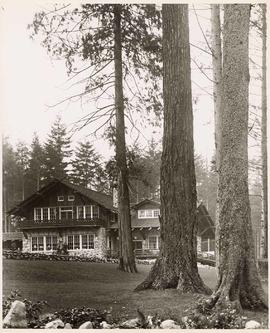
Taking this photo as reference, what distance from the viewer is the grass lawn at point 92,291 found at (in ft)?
18.3

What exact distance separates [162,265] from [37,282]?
1625 mm

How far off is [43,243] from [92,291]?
4969 mm

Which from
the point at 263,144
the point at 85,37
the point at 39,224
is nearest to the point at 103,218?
the point at 39,224

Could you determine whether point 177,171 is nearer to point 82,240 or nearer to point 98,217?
point 98,217

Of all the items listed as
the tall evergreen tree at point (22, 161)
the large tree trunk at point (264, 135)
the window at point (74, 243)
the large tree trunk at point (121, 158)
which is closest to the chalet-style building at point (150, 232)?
the large tree trunk at point (121, 158)

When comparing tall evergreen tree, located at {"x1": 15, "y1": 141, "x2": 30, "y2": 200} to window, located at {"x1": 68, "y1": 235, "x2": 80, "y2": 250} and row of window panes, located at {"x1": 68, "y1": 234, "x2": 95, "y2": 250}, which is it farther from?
window, located at {"x1": 68, "y1": 235, "x2": 80, "y2": 250}

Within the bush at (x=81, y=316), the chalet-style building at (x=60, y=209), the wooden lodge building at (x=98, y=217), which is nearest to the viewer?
the bush at (x=81, y=316)

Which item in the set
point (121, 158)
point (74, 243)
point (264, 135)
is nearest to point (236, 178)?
point (264, 135)

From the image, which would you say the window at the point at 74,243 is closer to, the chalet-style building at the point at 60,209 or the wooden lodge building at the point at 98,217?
the chalet-style building at the point at 60,209

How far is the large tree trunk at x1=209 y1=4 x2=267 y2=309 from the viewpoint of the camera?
529 centimetres

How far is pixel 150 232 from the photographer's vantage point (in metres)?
8.41

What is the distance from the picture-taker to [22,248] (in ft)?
22.8

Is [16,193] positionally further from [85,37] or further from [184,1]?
[184,1]

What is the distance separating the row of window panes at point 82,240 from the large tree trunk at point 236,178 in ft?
26.7
